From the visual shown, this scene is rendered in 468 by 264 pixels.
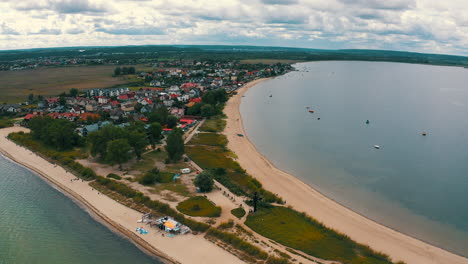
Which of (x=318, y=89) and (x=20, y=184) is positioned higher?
(x=318, y=89)

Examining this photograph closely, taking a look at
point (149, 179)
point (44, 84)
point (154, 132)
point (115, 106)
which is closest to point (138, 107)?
point (115, 106)

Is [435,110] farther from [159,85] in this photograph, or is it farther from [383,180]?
[159,85]

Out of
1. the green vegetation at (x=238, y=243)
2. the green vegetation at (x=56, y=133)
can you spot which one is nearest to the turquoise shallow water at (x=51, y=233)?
the green vegetation at (x=238, y=243)

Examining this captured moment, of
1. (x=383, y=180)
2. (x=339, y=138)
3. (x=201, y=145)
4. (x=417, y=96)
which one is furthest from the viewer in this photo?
(x=417, y=96)

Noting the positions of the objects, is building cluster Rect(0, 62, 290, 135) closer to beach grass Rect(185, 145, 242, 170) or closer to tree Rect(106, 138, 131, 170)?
beach grass Rect(185, 145, 242, 170)

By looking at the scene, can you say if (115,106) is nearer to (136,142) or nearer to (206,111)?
(206,111)

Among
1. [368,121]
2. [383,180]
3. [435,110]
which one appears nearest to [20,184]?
[383,180]
